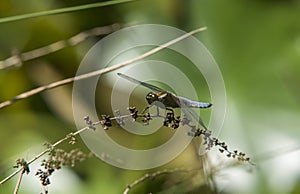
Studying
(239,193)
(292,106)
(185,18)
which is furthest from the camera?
(185,18)

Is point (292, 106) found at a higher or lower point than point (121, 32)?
lower

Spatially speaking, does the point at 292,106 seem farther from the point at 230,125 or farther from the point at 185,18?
the point at 185,18

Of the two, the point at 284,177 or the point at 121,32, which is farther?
the point at 121,32

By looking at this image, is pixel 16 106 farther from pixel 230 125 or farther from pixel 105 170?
pixel 230 125

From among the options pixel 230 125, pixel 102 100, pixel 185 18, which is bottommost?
pixel 230 125

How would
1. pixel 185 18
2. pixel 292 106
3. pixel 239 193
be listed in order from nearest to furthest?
pixel 239 193, pixel 292 106, pixel 185 18

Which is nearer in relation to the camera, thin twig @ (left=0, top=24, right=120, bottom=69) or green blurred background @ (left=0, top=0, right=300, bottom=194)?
green blurred background @ (left=0, top=0, right=300, bottom=194)

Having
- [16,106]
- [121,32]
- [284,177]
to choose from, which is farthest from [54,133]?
[284,177]

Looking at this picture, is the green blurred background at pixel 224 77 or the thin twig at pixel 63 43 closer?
the green blurred background at pixel 224 77
